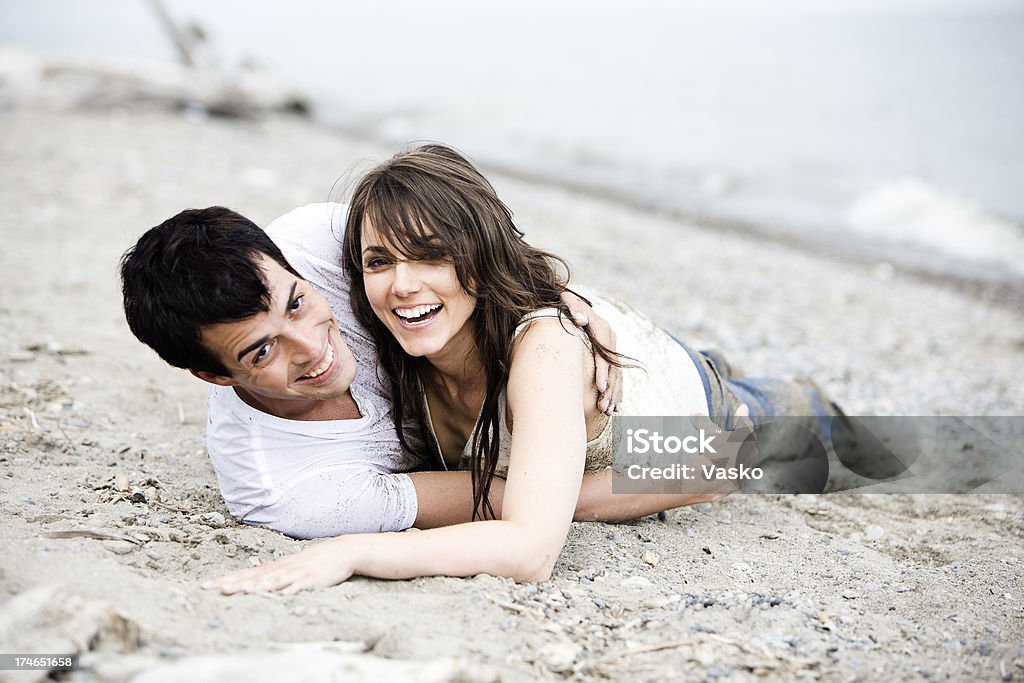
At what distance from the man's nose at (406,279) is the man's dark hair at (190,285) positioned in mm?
459

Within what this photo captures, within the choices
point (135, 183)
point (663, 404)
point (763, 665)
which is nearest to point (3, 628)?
point (763, 665)

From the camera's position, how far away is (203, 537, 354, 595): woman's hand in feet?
9.25

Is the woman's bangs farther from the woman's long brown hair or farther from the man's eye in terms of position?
the man's eye

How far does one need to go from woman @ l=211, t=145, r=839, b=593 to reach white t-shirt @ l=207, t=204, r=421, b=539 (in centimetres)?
19

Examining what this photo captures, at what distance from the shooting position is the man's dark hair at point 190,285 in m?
2.99

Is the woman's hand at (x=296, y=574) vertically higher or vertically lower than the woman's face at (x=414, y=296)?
lower

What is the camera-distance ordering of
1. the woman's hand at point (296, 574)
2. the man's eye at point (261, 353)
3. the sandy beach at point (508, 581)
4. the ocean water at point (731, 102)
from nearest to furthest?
the sandy beach at point (508, 581)
the woman's hand at point (296, 574)
the man's eye at point (261, 353)
the ocean water at point (731, 102)

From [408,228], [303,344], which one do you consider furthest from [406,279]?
[303,344]

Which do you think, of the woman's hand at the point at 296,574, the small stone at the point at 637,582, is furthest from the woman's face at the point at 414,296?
the small stone at the point at 637,582

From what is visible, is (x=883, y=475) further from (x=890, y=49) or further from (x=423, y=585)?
(x=890, y=49)

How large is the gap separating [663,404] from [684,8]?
5030 cm

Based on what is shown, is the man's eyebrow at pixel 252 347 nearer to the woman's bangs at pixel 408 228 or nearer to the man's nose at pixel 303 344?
the man's nose at pixel 303 344

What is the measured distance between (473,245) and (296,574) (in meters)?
1.33

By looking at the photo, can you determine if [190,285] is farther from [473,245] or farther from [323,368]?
[473,245]
